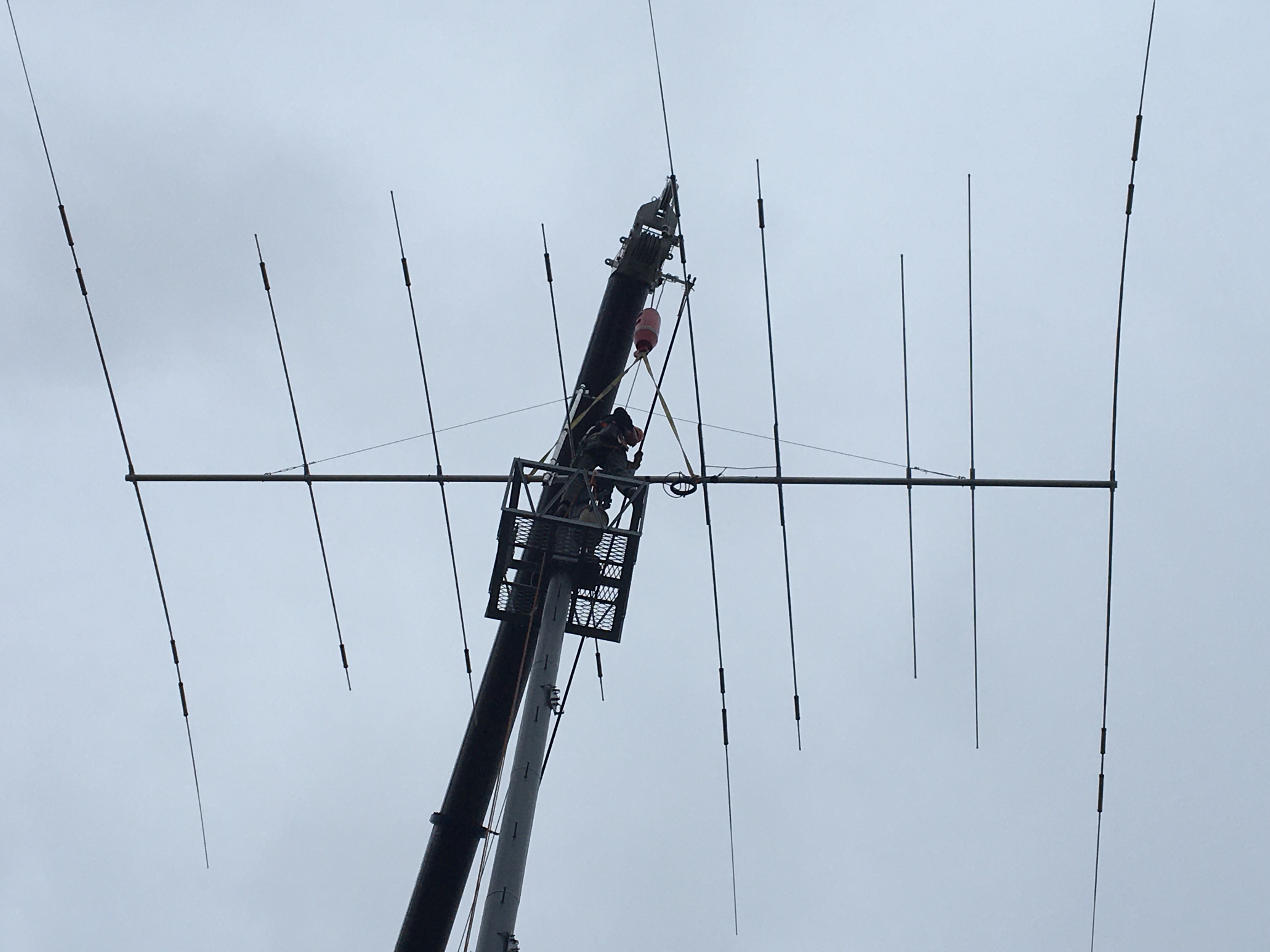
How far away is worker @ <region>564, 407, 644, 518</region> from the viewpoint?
12.1m

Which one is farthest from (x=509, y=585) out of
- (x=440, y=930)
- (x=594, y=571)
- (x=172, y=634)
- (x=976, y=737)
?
(x=976, y=737)

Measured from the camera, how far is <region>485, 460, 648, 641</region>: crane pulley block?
1123cm

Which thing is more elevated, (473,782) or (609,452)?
(609,452)

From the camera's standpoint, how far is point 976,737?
50.5 ft

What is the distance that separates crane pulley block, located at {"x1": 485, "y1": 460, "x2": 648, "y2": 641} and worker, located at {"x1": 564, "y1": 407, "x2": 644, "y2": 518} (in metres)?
0.02

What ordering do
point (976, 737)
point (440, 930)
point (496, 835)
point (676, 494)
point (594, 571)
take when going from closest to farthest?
1. point (496, 835)
2. point (594, 571)
3. point (440, 930)
4. point (676, 494)
5. point (976, 737)

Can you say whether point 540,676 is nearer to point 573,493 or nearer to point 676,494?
point 573,493

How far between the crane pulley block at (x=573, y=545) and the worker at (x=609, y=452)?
2 cm

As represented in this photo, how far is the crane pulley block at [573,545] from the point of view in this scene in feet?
36.8

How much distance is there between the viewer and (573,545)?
441 inches

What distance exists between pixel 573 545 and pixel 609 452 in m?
1.58

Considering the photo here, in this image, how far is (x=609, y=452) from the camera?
1241 cm

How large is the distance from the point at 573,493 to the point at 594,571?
39.8 inches

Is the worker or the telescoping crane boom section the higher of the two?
the worker
